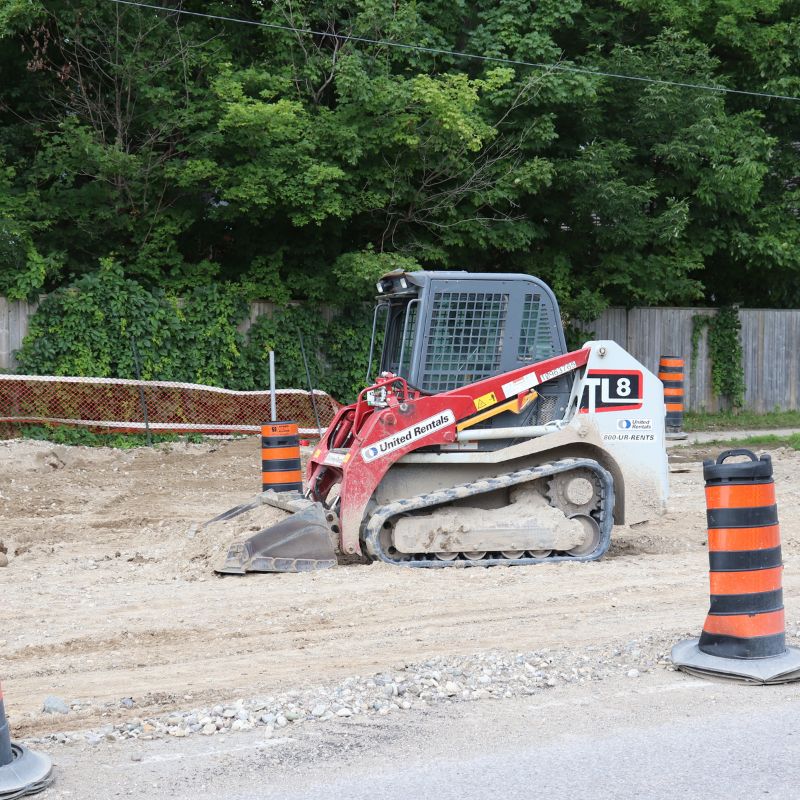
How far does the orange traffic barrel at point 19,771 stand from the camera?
4.52m

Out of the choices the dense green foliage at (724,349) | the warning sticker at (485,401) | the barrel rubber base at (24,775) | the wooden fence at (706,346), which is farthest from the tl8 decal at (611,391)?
the dense green foliage at (724,349)

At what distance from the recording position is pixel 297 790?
A: 182 inches

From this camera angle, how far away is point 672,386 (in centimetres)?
1959

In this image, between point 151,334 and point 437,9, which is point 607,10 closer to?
point 437,9

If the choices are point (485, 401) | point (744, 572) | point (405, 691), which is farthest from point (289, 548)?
point (744, 572)

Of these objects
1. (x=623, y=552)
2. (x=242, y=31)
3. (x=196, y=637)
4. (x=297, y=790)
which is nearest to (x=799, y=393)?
(x=242, y=31)

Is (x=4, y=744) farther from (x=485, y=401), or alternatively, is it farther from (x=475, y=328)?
(x=475, y=328)

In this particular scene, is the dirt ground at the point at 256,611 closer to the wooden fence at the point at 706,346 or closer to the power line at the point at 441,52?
the power line at the point at 441,52

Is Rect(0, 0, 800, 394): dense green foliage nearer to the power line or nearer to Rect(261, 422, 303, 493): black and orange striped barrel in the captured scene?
the power line

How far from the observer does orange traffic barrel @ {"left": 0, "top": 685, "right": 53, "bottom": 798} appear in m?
4.52

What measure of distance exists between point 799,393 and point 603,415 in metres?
17.1

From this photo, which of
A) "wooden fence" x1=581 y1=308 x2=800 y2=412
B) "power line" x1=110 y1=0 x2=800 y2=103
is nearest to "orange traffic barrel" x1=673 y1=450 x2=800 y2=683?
"power line" x1=110 y1=0 x2=800 y2=103

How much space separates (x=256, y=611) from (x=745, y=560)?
3.47 m

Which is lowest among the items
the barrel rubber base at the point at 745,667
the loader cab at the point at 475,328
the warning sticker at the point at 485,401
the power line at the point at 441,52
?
the barrel rubber base at the point at 745,667
